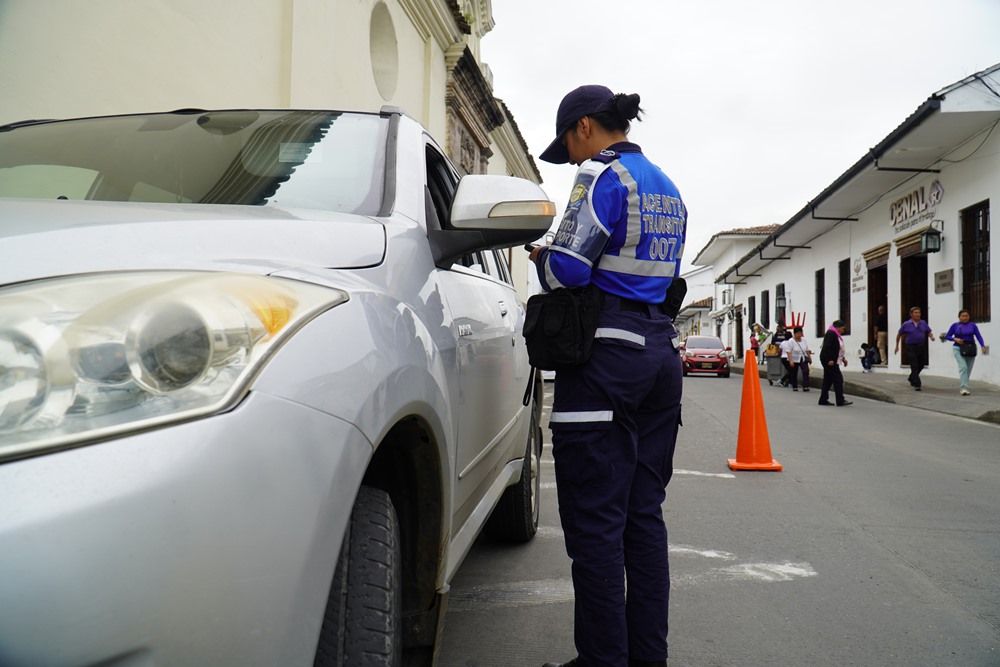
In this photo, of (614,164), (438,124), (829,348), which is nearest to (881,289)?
(829,348)

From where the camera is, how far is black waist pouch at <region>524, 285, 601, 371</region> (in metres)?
2.12

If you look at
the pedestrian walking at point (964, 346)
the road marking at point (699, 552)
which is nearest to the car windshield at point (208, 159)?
the road marking at point (699, 552)

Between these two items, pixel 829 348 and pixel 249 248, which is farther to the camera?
pixel 829 348

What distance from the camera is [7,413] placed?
979mm

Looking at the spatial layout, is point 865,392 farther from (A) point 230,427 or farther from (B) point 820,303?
(A) point 230,427

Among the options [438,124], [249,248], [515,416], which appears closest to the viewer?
[249,248]

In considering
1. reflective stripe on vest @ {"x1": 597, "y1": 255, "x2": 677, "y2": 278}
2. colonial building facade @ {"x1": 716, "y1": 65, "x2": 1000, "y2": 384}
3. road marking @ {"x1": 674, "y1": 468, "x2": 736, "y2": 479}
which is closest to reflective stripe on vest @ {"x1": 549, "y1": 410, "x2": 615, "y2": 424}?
reflective stripe on vest @ {"x1": 597, "y1": 255, "x2": 677, "y2": 278}

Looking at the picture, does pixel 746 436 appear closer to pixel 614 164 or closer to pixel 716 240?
pixel 614 164

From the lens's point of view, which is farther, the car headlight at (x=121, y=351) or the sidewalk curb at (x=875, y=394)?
the sidewalk curb at (x=875, y=394)

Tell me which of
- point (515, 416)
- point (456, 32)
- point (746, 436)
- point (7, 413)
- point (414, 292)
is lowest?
point (746, 436)

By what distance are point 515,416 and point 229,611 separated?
2224 millimetres

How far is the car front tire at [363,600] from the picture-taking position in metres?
1.32

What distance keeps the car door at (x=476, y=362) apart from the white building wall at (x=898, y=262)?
1352 cm

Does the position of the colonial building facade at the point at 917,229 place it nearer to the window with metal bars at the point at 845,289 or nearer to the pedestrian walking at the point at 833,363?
the window with metal bars at the point at 845,289
